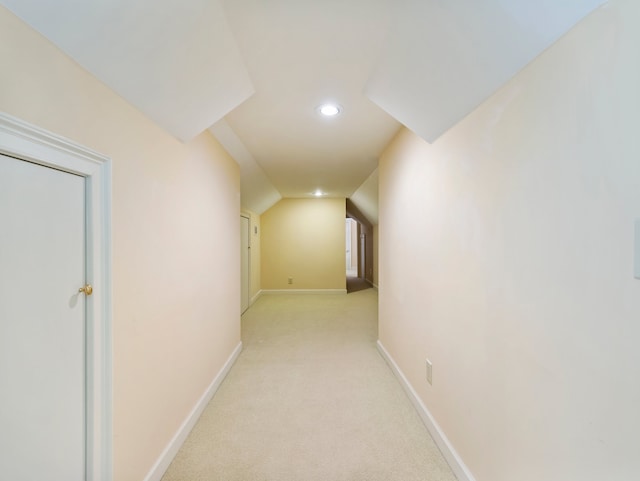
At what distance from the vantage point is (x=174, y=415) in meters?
1.67

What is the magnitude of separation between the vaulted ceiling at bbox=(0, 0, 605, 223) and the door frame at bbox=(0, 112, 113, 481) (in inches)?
13.2

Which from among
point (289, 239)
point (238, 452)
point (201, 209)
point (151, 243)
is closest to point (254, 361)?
point (238, 452)

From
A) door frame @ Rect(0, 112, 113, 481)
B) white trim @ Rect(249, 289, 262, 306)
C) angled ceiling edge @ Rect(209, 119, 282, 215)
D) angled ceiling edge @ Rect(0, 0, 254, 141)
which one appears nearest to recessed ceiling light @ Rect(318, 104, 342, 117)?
angled ceiling edge @ Rect(0, 0, 254, 141)

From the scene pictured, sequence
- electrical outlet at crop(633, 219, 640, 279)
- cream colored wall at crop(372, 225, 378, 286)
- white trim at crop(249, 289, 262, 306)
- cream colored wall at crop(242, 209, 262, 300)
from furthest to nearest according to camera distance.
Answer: cream colored wall at crop(372, 225, 378, 286) < cream colored wall at crop(242, 209, 262, 300) < white trim at crop(249, 289, 262, 306) < electrical outlet at crop(633, 219, 640, 279)

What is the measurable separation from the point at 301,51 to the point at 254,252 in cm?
480

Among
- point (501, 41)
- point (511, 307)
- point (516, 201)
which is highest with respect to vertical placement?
point (501, 41)

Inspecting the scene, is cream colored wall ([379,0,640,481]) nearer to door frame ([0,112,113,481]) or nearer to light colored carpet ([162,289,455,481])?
light colored carpet ([162,289,455,481])

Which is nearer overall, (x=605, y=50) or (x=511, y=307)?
(x=605, y=50)

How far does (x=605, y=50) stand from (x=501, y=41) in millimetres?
335

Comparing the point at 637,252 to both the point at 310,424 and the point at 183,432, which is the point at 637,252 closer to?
the point at 310,424

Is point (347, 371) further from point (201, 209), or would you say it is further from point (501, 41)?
point (501, 41)

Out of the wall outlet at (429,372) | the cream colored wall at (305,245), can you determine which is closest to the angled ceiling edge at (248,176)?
the cream colored wall at (305,245)

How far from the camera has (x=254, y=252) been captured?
5930mm

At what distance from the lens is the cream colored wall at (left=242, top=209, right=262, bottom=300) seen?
5620 mm
